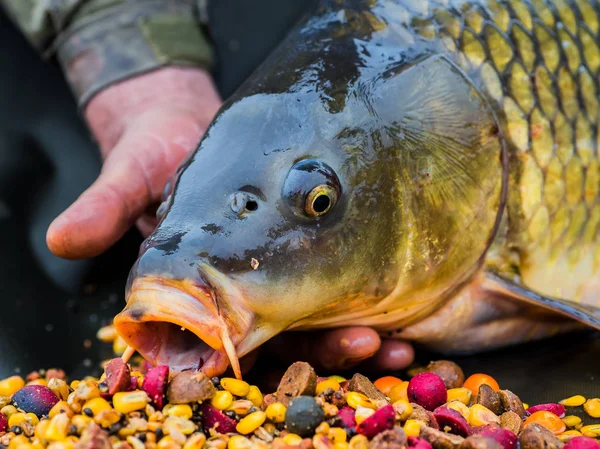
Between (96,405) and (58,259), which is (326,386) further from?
(58,259)

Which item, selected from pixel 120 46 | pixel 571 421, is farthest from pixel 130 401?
pixel 120 46

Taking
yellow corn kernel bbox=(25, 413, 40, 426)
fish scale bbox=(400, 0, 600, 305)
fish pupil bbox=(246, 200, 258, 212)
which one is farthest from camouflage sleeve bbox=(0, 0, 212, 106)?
yellow corn kernel bbox=(25, 413, 40, 426)

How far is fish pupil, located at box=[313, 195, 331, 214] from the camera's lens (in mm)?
1510

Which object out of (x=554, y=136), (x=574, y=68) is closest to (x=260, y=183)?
(x=554, y=136)

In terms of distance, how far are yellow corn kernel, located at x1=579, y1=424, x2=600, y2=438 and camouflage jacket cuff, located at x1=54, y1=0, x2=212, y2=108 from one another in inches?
72.5

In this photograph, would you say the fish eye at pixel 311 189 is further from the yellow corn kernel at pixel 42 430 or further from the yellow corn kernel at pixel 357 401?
the yellow corn kernel at pixel 42 430

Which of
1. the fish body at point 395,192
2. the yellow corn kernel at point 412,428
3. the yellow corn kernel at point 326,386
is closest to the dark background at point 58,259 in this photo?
the fish body at point 395,192

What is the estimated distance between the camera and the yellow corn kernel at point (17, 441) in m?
1.33

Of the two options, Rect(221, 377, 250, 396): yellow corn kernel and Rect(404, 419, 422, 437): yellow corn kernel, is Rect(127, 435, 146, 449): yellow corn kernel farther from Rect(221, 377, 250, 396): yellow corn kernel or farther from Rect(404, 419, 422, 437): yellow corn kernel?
Rect(404, 419, 422, 437): yellow corn kernel

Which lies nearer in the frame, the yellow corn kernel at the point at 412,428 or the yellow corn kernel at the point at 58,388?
the yellow corn kernel at the point at 412,428

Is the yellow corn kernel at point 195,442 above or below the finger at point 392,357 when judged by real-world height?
above

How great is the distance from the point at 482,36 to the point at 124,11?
4.76ft

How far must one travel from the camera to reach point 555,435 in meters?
1.44

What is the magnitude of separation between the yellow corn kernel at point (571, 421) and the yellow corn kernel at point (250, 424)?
598mm
